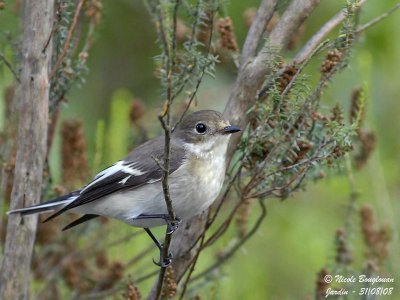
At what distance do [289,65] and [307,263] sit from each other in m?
2.37

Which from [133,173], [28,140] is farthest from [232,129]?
[28,140]

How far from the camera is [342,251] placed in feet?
11.9

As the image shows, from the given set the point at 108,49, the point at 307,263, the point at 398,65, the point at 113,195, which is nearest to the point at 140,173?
the point at 113,195

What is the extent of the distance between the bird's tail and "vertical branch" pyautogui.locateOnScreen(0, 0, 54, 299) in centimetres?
3

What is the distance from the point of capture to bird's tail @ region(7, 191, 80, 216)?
10.2 feet

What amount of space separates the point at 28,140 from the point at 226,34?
89cm

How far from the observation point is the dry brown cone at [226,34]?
3344 mm

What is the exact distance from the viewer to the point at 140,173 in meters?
3.47

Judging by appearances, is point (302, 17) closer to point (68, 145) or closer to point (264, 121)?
point (264, 121)

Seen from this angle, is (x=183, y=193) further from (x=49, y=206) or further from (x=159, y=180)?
(x=49, y=206)

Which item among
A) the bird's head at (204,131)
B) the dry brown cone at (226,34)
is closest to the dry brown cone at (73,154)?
the bird's head at (204,131)

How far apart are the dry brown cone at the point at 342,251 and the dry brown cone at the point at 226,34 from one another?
918 mm

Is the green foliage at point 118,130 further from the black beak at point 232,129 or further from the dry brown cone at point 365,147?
the dry brown cone at point 365,147

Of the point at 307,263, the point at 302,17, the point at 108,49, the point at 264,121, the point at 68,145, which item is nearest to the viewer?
the point at 264,121
